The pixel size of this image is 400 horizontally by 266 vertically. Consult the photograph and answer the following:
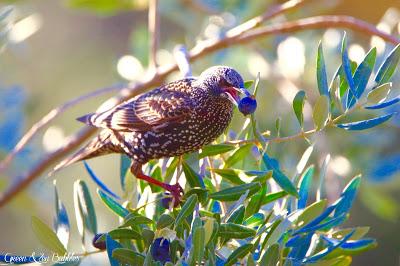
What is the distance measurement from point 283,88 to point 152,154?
2129 millimetres

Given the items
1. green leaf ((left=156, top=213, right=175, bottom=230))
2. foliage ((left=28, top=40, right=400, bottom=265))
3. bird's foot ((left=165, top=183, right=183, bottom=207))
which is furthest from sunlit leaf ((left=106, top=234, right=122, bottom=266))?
bird's foot ((left=165, top=183, right=183, bottom=207))

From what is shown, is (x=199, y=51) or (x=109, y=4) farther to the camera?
(x=109, y=4)

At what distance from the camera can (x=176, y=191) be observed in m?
2.84

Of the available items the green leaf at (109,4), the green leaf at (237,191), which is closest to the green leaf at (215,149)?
the green leaf at (237,191)

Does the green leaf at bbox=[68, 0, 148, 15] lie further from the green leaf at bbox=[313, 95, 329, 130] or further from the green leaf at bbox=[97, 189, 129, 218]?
the green leaf at bbox=[313, 95, 329, 130]

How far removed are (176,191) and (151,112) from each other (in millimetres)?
532

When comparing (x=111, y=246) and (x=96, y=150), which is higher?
(x=96, y=150)

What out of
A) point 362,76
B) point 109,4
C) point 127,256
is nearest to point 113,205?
point 127,256

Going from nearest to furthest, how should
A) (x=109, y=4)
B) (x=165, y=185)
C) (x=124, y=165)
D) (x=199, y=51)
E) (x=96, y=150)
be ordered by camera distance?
(x=165, y=185), (x=124, y=165), (x=96, y=150), (x=199, y=51), (x=109, y=4)

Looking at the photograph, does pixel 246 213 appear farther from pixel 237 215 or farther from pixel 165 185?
pixel 165 185

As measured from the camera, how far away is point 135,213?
2.55 m

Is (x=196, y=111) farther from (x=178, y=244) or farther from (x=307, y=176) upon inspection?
(x=178, y=244)

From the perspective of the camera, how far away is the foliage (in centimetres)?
245

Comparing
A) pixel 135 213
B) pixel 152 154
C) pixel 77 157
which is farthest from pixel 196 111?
pixel 135 213
